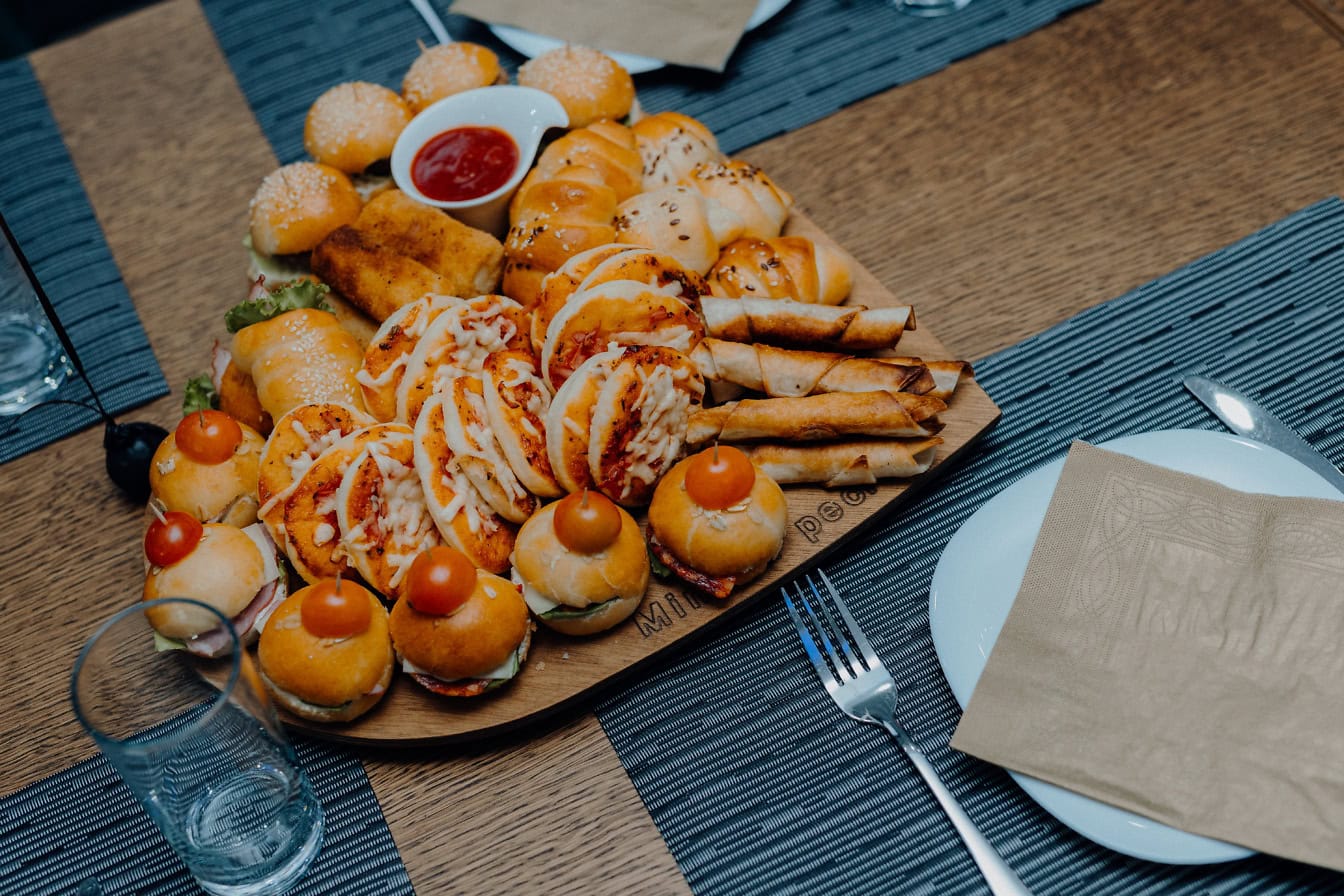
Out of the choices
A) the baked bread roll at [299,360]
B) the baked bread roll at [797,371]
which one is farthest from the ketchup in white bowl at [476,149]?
the baked bread roll at [797,371]

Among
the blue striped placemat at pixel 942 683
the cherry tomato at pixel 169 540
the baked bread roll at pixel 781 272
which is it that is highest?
the cherry tomato at pixel 169 540

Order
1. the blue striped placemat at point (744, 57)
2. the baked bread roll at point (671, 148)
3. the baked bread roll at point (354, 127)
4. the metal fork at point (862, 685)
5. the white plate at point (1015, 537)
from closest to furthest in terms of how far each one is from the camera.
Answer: the metal fork at point (862, 685) → the white plate at point (1015, 537) → the baked bread roll at point (671, 148) → the baked bread roll at point (354, 127) → the blue striped placemat at point (744, 57)

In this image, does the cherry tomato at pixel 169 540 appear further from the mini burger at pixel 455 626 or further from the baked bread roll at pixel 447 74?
the baked bread roll at pixel 447 74

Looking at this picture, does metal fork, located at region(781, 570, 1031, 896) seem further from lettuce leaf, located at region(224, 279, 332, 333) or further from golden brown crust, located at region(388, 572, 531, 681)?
lettuce leaf, located at region(224, 279, 332, 333)

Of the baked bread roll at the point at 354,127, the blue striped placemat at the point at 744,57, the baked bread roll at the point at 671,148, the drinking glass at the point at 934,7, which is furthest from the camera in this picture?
the drinking glass at the point at 934,7

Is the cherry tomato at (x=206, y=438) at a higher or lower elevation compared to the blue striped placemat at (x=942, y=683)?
higher

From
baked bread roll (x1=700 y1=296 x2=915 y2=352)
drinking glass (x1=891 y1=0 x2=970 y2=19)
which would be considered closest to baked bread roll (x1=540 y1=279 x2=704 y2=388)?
baked bread roll (x1=700 y1=296 x2=915 y2=352)
